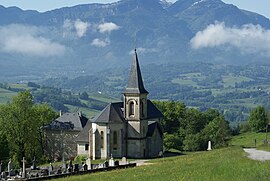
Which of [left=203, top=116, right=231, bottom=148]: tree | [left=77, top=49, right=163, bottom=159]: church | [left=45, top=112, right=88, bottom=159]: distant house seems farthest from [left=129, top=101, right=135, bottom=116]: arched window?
[left=203, top=116, right=231, bottom=148]: tree

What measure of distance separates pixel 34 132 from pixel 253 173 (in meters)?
55.0

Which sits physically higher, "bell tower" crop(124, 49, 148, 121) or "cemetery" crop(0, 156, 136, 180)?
"bell tower" crop(124, 49, 148, 121)

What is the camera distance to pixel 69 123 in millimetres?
83562

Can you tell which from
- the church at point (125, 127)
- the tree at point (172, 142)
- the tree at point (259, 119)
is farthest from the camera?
the tree at point (259, 119)

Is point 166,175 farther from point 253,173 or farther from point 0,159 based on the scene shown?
point 0,159

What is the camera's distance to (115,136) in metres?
72.3

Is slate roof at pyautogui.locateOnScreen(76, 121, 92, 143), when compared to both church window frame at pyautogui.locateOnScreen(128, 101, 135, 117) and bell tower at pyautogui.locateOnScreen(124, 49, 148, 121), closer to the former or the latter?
bell tower at pyautogui.locateOnScreen(124, 49, 148, 121)

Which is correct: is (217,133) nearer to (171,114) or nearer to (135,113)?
(171,114)

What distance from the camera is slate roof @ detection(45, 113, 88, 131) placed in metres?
82.8

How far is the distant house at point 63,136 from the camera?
81.7m

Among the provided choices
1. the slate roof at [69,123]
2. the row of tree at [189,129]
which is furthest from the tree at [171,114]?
the slate roof at [69,123]

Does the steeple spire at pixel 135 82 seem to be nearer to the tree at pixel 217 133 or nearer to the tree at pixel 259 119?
the tree at pixel 217 133

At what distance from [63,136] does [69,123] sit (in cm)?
209

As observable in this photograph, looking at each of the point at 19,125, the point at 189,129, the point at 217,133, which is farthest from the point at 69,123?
the point at 189,129
